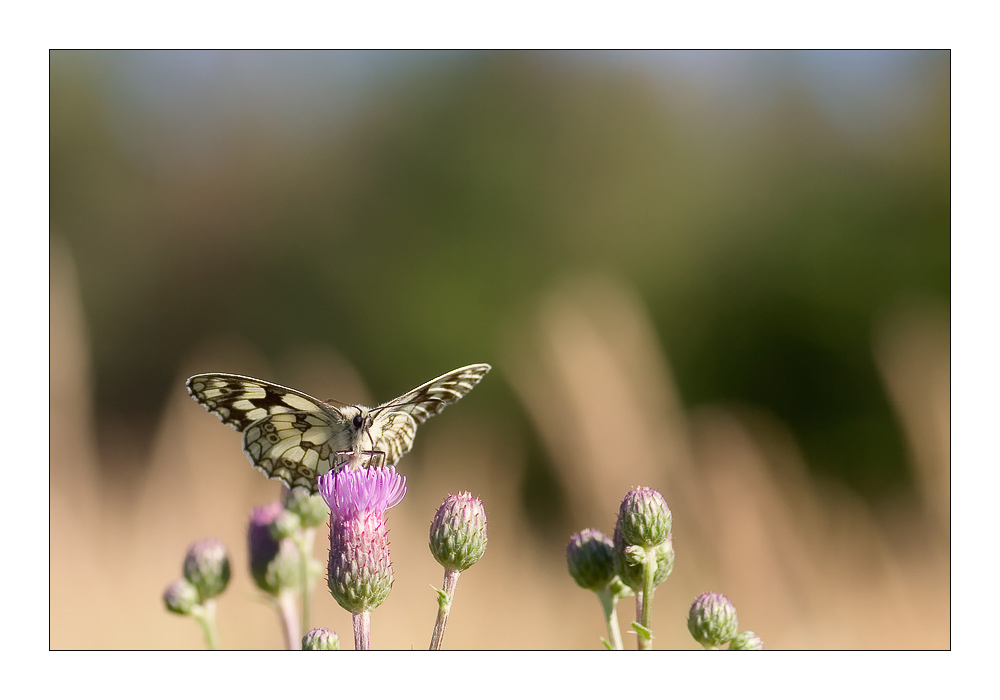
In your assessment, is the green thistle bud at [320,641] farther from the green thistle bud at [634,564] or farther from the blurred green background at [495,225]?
the blurred green background at [495,225]

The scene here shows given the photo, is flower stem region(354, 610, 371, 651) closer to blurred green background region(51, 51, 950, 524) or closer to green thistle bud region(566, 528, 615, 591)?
green thistle bud region(566, 528, 615, 591)

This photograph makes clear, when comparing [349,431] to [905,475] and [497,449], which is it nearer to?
[497,449]

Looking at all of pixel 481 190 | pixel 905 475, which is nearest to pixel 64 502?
pixel 481 190

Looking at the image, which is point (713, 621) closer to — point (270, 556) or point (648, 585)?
point (648, 585)

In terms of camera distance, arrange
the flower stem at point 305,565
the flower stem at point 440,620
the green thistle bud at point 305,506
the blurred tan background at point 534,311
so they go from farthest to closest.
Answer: the blurred tan background at point 534,311, the green thistle bud at point 305,506, the flower stem at point 305,565, the flower stem at point 440,620

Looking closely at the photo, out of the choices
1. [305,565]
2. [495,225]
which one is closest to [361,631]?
[305,565]

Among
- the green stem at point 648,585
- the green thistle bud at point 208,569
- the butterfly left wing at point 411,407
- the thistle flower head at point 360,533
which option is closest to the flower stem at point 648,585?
the green stem at point 648,585

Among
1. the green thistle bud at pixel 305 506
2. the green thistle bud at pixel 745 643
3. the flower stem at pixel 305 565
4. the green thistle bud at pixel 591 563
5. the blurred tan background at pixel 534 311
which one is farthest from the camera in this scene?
the blurred tan background at pixel 534 311
